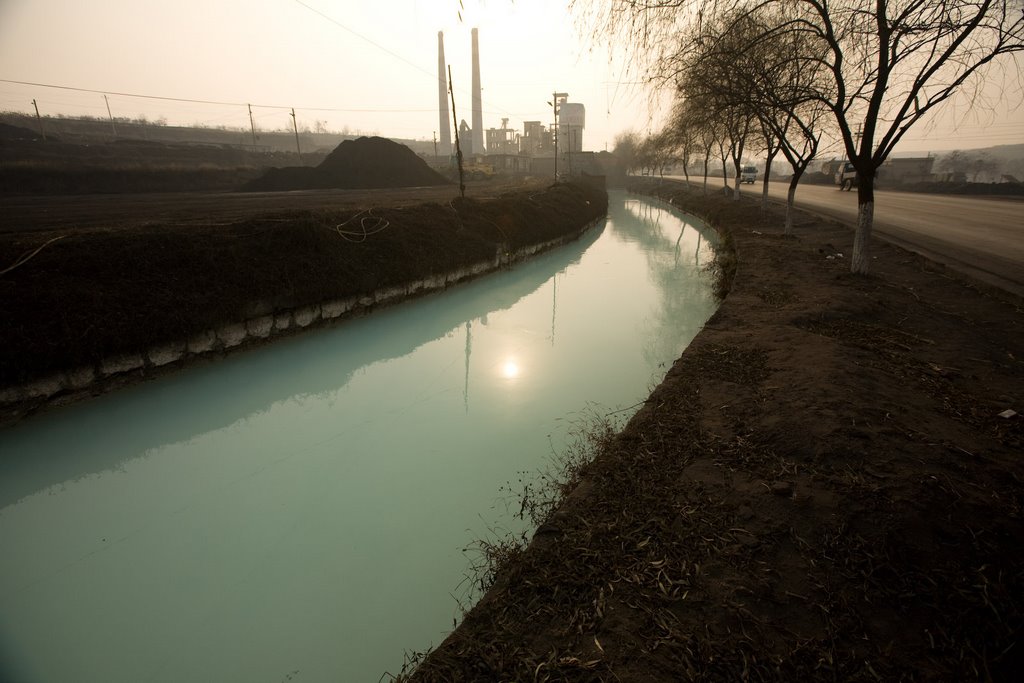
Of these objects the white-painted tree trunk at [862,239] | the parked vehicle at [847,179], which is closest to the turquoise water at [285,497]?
the white-painted tree trunk at [862,239]

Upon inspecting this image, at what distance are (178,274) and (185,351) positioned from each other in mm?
1566

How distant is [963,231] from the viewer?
14.5 m

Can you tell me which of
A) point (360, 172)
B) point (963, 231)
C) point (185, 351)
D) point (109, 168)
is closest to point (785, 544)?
point (185, 351)

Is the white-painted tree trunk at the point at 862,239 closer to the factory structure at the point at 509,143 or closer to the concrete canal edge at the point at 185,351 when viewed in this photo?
the concrete canal edge at the point at 185,351

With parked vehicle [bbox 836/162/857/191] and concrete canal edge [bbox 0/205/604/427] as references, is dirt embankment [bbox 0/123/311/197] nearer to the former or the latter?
concrete canal edge [bbox 0/205/604/427]

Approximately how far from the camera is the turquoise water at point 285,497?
3.31m

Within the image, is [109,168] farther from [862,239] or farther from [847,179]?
[847,179]

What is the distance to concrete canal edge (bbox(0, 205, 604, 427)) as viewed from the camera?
6.06 meters

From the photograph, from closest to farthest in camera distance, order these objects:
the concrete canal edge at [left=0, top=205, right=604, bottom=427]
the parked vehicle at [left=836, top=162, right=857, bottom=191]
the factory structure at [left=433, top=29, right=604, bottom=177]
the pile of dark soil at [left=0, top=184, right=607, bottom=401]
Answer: the concrete canal edge at [left=0, top=205, right=604, bottom=427]
the pile of dark soil at [left=0, top=184, right=607, bottom=401]
the parked vehicle at [left=836, top=162, right=857, bottom=191]
the factory structure at [left=433, top=29, right=604, bottom=177]

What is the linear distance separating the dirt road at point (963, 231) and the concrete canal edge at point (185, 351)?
495 inches

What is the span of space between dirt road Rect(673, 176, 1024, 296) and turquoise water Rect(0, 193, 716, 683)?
6.98 meters

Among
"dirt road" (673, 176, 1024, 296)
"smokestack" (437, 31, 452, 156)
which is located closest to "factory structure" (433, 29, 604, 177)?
"smokestack" (437, 31, 452, 156)

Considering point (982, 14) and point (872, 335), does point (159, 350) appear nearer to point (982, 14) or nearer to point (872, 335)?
point (872, 335)

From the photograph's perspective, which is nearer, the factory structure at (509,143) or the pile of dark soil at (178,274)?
the pile of dark soil at (178,274)
